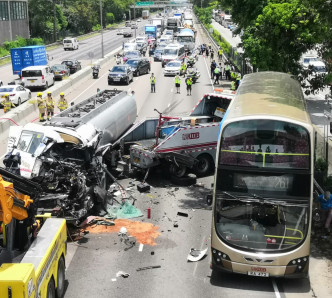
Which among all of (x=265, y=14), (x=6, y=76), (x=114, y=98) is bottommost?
(x=6, y=76)

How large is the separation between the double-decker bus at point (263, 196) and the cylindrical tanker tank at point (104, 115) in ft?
21.9

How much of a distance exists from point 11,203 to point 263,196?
Result: 603cm

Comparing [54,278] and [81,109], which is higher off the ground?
[81,109]

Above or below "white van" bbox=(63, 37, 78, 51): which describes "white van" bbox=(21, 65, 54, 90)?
above

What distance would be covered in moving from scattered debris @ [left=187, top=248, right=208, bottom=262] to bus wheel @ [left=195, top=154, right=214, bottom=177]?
6.97m

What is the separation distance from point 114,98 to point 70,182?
928 centimetres

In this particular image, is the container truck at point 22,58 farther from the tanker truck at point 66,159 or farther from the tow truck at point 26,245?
the tow truck at point 26,245

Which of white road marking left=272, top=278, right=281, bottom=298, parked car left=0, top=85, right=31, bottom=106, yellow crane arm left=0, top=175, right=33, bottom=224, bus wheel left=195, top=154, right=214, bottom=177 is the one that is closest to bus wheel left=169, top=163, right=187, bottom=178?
bus wheel left=195, top=154, right=214, bottom=177

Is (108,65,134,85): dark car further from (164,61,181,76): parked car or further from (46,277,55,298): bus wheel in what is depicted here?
(46,277,55,298): bus wheel

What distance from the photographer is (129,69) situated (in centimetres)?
4850

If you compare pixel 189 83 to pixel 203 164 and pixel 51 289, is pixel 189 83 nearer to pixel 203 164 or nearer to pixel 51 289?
pixel 203 164

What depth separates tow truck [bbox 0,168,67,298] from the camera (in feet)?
28.9

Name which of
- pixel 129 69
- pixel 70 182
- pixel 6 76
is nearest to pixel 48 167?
pixel 70 182

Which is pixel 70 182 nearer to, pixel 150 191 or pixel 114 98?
pixel 150 191
